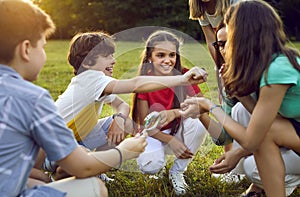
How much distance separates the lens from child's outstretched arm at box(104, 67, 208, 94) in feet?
8.13

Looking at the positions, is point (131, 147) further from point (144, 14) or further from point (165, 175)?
point (144, 14)

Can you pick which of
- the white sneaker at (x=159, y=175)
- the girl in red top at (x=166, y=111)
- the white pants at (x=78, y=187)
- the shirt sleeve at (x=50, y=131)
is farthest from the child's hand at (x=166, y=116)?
the shirt sleeve at (x=50, y=131)

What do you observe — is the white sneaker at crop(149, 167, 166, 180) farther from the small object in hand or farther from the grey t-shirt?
the grey t-shirt

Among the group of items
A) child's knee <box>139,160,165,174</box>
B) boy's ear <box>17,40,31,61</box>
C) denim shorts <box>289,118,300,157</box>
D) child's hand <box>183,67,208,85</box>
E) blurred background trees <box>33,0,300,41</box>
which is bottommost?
blurred background trees <box>33,0,300,41</box>

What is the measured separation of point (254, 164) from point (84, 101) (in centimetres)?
89

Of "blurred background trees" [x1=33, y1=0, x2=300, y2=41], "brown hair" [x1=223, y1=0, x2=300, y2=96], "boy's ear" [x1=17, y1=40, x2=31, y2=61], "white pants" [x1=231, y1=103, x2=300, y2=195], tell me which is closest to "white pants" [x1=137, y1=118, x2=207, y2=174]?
"white pants" [x1=231, y1=103, x2=300, y2=195]

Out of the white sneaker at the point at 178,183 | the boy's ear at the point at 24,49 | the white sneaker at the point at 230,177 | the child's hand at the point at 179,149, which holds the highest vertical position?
the boy's ear at the point at 24,49

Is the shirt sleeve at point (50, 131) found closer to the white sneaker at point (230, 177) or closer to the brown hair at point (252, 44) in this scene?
the brown hair at point (252, 44)

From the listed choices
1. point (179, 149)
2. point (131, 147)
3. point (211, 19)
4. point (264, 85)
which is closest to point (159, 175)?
point (179, 149)

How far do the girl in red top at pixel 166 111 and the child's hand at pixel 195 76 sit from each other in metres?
0.08

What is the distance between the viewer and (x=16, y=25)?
188 cm

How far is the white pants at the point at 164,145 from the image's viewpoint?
273cm

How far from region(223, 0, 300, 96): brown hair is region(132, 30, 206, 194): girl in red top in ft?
1.03

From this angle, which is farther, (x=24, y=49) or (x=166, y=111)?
(x=166, y=111)
